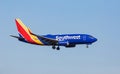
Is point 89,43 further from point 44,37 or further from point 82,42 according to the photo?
point 44,37

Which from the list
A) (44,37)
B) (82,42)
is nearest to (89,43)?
(82,42)

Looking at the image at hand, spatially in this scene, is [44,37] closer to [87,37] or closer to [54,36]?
[54,36]

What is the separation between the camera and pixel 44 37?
652 feet

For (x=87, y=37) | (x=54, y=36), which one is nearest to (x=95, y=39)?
(x=87, y=37)

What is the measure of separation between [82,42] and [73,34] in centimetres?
536

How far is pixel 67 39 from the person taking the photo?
195250 mm

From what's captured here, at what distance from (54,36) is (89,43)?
1377 cm

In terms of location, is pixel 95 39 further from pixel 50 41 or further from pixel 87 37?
pixel 50 41

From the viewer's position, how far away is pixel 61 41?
194500 mm

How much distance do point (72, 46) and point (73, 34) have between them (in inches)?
277

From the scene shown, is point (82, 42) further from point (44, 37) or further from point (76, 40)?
point (44, 37)

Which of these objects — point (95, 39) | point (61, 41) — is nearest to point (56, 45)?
point (61, 41)

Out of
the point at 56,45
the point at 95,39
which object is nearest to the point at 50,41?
the point at 56,45

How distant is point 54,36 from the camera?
199m
